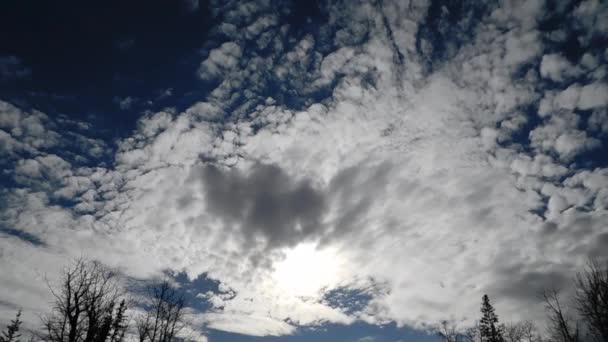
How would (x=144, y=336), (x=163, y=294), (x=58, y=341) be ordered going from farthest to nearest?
(x=163, y=294)
(x=144, y=336)
(x=58, y=341)

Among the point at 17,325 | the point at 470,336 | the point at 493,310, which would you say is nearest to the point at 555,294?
the point at 470,336

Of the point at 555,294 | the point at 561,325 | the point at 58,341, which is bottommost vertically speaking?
the point at 58,341

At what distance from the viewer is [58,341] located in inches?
765

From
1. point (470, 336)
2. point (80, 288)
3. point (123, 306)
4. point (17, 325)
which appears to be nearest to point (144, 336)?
point (80, 288)

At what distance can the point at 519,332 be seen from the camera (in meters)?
44.0

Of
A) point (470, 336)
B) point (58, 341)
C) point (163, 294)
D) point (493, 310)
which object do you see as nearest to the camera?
point (58, 341)

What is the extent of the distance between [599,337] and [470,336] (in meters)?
24.4

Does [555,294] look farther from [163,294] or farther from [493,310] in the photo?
[163,294]

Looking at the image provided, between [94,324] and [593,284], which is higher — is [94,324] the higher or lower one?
the lower one

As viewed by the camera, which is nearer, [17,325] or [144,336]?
[144,336]

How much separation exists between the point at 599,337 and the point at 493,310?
31415 millimetres

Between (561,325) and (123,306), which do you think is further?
(123,306)

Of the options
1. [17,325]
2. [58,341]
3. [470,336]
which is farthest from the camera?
[470,336]

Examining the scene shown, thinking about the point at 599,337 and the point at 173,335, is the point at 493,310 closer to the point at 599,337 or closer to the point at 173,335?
the point at 599,337
